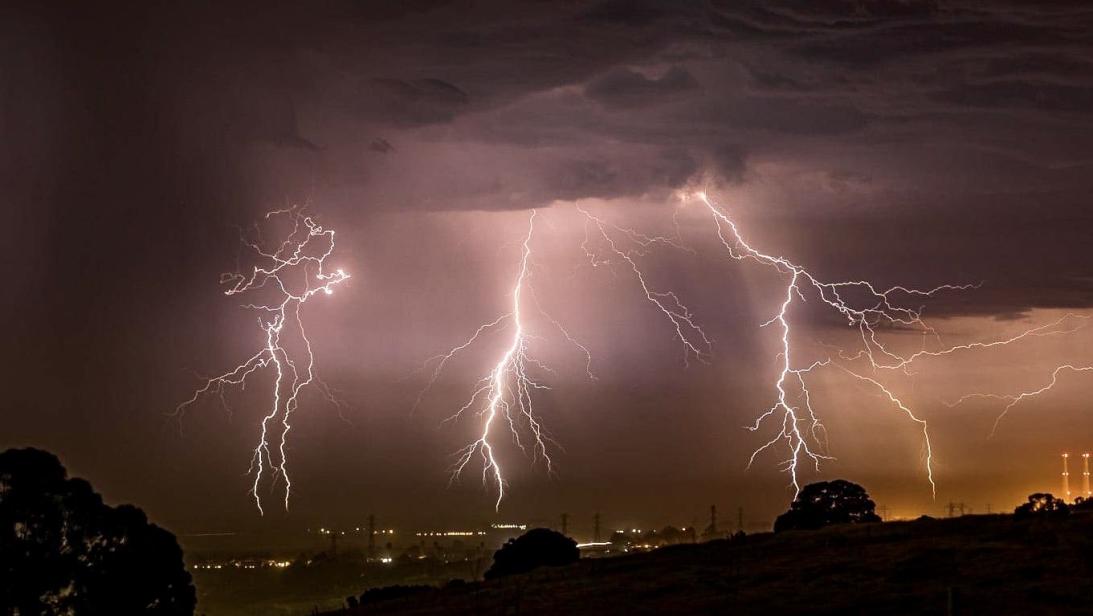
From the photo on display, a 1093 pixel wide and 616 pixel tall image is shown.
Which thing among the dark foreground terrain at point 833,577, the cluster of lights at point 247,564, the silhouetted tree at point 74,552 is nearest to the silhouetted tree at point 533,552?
the dark foreground terrain at point 833,577

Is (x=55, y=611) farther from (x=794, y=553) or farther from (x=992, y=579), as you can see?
(x=992, y=579)

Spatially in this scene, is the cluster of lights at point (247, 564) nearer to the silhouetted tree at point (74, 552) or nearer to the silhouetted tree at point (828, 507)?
the silhouetted tree at point (828, 507)

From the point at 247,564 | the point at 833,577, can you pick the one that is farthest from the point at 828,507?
the point at 247,564

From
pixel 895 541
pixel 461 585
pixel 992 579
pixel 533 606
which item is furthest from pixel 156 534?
pixel 992 579

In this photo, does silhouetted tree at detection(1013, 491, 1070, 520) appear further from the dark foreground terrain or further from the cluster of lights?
the cluster of lights

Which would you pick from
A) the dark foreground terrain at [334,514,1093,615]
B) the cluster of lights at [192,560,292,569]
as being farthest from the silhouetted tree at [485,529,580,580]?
the cluster of lights at [192,560,292,569]

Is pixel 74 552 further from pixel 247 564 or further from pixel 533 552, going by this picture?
pixel 247 564

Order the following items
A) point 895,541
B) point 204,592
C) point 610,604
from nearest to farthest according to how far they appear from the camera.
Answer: point 610,604 < point 895,541 < point 204,592
